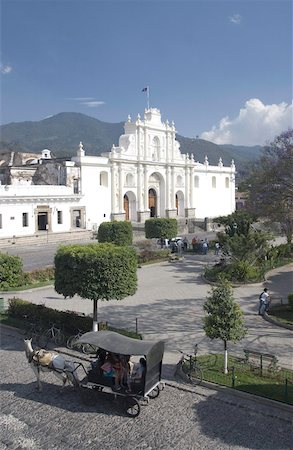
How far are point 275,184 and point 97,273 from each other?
17430mm

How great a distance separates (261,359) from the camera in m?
11.0

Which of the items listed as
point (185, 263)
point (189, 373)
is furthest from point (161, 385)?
point (185, 263)

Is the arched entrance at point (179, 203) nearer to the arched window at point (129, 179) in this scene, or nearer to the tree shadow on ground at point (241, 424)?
the arched window at point (129, 179)

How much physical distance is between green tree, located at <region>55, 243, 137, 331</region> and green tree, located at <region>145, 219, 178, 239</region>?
2529 cm

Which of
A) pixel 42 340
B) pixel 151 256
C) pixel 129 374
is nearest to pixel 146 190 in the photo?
pixel 151 256

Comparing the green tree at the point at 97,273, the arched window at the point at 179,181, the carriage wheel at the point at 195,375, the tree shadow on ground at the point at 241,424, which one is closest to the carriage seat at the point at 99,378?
the tree shadow on ground at the point at 241,424

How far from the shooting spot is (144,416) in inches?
362

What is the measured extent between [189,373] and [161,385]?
93 centimetres

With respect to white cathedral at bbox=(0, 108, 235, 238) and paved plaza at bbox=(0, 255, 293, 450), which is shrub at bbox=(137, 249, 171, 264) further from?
paved plaza at bbox=(0, 255, 293, 450)

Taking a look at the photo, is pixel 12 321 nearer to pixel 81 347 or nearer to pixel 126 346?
pixel 81 347

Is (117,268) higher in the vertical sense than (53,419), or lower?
higher

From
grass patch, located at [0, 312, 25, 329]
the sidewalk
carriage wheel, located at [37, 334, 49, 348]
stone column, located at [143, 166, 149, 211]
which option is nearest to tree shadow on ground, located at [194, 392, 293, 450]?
the sidewalk

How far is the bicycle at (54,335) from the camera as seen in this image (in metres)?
13.6

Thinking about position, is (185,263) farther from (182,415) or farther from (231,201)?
(231,201)
